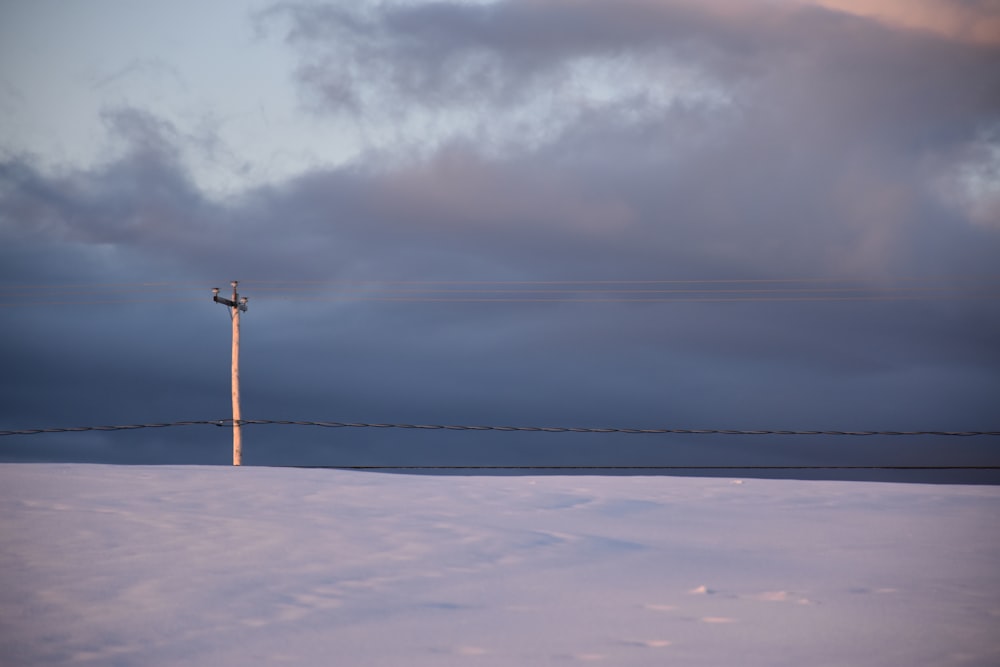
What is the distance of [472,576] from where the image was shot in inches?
276

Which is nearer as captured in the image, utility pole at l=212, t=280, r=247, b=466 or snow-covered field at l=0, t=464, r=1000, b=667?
snow-covered field at l=0, t=464, r=1000, b=667

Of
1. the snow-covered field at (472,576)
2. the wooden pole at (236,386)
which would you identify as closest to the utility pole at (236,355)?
the wooden pole at (236,386)

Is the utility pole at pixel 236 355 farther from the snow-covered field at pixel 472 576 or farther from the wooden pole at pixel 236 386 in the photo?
the snow-covered field at pixel 472 576

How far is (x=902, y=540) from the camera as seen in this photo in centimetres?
877

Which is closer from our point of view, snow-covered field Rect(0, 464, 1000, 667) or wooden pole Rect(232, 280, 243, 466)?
snow-covered field Rect(0, 464, 1000, 667)

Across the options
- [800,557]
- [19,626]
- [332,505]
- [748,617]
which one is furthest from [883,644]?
[332,505]

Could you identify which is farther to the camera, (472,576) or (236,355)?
(236,355)

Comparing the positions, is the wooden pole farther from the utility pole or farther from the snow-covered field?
the snow-covered field

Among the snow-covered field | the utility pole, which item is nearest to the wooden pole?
the utility pole

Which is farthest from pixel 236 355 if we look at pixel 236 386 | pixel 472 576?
pixel 472 576

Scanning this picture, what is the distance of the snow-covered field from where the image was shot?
5.42 m

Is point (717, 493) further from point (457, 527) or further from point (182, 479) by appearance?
point (182, 479)

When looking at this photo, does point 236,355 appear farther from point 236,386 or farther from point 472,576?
point 472,576

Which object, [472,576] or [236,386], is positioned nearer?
[472,576]
